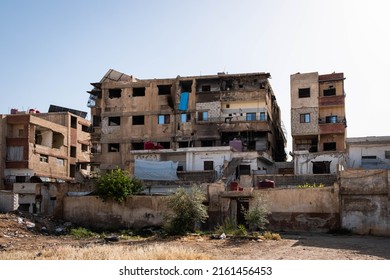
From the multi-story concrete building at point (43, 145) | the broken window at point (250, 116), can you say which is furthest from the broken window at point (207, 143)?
the multi-story concrete building at point (43, 145)

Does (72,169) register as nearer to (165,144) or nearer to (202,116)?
(165,144)

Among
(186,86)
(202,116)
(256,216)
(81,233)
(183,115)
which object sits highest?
(186,86)

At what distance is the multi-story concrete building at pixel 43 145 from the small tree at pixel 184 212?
29313 millimetres

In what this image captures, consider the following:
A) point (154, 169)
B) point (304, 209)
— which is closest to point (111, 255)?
point (304, 209)

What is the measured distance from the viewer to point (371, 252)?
Result: 2072cm

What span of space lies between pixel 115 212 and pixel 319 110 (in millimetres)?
26797

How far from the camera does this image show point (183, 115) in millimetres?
54812

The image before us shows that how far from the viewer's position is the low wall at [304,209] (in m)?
30.2

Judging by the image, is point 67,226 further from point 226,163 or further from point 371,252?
point 371,252

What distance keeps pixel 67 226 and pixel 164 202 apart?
7146mm

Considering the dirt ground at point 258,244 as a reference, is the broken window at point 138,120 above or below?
above

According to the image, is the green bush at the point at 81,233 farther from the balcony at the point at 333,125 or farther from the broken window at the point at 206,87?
the balcony at the point at 333,125

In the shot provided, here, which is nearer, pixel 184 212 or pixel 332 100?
pixel 184 212

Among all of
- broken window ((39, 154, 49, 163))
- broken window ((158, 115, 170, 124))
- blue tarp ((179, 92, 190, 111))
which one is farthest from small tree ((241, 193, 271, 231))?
broken window ((39, 154, 49, 163))
